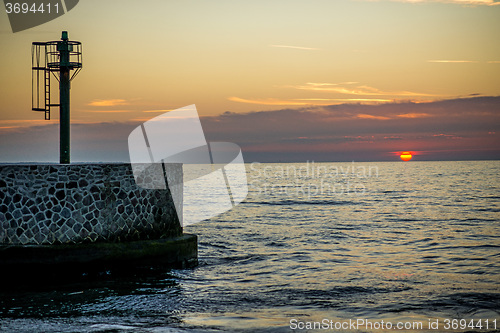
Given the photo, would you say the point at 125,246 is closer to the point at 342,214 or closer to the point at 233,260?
the point at 233,260

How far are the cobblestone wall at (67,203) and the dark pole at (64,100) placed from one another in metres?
7.55

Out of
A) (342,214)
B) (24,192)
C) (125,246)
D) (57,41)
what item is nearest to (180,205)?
(125,246)

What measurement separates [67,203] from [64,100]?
8.56m

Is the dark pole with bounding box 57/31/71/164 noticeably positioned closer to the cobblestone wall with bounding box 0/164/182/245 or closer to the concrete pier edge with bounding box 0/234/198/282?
the cobblestone wall with bounding box 0/164/182/245

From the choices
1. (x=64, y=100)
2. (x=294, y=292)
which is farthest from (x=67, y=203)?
(x=64, y=100)

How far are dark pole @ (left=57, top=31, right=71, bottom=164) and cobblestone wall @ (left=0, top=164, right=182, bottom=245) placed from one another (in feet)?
24.8

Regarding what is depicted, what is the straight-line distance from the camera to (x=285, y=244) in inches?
768

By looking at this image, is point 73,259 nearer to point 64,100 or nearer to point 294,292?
point 294,292

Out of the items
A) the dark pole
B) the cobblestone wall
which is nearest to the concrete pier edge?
the cobblestone wall

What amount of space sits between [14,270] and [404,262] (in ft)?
35.2

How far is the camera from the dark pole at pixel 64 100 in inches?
744

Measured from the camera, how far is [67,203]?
11.6 m

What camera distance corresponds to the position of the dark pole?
744 inches

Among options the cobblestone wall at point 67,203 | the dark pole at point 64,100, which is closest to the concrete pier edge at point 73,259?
the cobblestone wall at point 67,203
